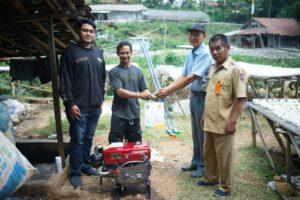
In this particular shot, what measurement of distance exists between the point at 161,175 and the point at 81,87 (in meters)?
2.02

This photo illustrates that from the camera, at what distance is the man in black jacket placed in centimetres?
429

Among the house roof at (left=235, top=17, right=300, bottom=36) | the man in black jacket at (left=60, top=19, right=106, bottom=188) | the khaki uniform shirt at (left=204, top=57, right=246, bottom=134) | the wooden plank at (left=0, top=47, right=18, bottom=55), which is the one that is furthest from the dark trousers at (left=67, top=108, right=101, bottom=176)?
the house roof at (left=235, top=17, right=300, bottom=36)

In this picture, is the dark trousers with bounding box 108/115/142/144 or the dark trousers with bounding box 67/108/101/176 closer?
the dark trousers with bounding box 67/108/101/176

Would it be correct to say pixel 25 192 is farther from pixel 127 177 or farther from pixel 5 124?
pixel 127 177

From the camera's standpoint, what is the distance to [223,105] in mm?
4160

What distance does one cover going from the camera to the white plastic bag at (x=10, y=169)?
2.89 meters

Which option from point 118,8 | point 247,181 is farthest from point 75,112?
point 118,8

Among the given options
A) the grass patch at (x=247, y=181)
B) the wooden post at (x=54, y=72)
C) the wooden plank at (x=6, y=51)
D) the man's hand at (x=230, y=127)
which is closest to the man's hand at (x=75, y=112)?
the wooden post at (x=54, y=72)

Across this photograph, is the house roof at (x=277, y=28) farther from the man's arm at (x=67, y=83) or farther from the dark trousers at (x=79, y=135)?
the man's arm at (x=67, y=83)

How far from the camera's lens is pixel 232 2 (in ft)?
159

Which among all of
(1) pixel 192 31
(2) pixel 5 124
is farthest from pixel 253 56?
(2) pixel 5 124

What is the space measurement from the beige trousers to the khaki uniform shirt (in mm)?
147

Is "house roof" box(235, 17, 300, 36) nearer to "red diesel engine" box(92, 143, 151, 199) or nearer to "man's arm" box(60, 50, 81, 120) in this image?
"red diesel engine" box(92, 143, 151, 199)

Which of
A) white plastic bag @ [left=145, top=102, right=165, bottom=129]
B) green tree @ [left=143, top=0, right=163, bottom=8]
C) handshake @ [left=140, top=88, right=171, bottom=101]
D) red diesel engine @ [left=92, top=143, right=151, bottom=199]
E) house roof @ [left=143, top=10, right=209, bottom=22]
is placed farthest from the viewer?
green tree @ [left=143, top=0, right=163, bottom=8]
